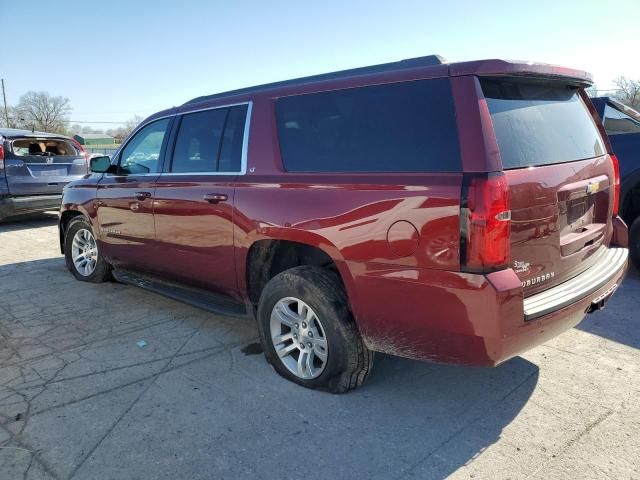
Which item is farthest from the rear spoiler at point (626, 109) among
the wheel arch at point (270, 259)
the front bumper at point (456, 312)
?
the wheel arch at point (270, 259)

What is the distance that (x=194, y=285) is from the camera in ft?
13.9

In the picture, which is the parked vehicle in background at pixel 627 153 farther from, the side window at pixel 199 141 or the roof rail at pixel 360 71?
the side window at pixel 199 141

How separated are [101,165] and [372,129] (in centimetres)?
341

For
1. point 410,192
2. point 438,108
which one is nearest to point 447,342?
point 410,192

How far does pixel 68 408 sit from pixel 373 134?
2464mm

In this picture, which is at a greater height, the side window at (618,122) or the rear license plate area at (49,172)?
the side window at (618,122)

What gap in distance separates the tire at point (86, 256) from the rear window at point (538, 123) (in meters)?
4.42

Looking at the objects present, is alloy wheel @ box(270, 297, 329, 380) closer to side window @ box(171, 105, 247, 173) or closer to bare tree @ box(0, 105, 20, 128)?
side window @ box(171, 105, 247, 173)

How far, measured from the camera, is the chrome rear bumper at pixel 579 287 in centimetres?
264

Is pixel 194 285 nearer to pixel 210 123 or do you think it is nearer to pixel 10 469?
pixel 210 123

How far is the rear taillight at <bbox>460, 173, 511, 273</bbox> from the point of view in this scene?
7.82ft

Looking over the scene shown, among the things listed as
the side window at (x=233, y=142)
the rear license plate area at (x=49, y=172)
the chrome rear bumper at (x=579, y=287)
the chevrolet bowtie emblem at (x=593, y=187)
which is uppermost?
the side window at (x=233, y=142)

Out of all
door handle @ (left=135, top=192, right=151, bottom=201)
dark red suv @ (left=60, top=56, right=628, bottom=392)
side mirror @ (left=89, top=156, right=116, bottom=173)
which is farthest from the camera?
side mirror @ (left=89, top=156, right=116, bottom=173)

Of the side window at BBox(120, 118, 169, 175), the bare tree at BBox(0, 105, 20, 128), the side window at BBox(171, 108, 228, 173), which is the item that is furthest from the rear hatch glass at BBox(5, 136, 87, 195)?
the bare tree at BBox(0, 105, 20, 128)
